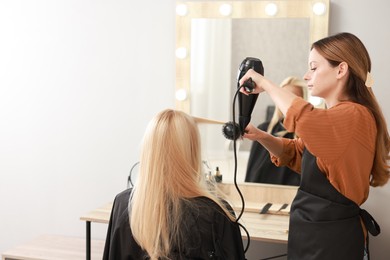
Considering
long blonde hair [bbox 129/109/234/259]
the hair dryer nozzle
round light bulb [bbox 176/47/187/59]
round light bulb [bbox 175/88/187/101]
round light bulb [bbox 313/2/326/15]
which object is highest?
round light bulb [bbox 313/2/326/15]

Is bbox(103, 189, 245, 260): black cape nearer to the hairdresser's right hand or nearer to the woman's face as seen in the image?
the hairdresser's right hand

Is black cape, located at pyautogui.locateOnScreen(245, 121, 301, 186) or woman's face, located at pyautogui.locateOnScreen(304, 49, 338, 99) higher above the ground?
woman's face, located at pyautogui.locateOnScreen(304, 49, 338, 99)

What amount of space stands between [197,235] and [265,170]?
1.06 meters

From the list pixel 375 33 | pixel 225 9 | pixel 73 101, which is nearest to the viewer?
A: pixel 375 33

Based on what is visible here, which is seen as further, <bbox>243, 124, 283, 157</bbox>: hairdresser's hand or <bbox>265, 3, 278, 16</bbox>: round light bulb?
<bbox>265, 3, 278, 16</bbox>: round light bulb

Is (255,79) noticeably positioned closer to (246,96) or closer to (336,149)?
(246,96)

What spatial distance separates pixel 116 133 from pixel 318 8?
47.2 inches

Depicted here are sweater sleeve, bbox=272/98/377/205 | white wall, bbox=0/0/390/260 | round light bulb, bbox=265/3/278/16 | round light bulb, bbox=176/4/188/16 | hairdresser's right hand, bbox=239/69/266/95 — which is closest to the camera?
sweater sleeve, bbox=272/98/377/205

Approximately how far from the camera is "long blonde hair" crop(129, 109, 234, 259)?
152 centimetres

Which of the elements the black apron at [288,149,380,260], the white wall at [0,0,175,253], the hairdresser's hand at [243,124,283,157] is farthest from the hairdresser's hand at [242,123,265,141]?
the white wall at [0,0,175,253]

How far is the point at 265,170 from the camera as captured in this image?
2.54 metres

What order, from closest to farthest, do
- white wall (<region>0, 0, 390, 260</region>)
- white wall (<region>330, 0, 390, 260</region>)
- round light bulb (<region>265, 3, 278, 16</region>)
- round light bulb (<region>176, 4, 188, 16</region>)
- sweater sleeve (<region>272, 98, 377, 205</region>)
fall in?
sweater sleeve (<region>272, 98, 377, 205</region>) → white wall (<region>330, 0, 390, 260</region>) → round light bulb (<region>265, 3, 278, 16</region>) → round light bulb (<region>176, 4, 188, 16</region>) → white wall (<region>0, 0, 390, 260</region>)

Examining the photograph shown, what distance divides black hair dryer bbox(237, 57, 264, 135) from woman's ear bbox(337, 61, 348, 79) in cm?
23

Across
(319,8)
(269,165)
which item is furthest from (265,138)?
(319,8)
